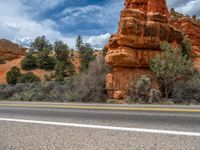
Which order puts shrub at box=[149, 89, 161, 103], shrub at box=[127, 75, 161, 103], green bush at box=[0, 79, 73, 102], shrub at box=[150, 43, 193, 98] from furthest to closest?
green bush at box=[0, 79, 73, 102]
shrub at box=[150, 43, 193, 98]
shrub at box=[127, 75, 161, 103]
shrub at box=[149, 89, 161, 103]

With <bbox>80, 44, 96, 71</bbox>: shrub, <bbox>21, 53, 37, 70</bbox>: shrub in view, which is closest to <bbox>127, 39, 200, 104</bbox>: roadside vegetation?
<bbox>80, 44, 96, 71</bbox>: shrub

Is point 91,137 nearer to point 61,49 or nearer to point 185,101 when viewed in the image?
point 185,101

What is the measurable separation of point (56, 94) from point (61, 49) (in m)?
29.9

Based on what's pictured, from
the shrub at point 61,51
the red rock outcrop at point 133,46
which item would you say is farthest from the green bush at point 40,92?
the shrub at point 61,51

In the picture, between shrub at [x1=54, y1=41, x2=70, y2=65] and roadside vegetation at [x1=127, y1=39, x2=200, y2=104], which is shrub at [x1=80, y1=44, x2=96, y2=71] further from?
roadside vegetation at [x1=127, y1=39, x2=200, y2=104]

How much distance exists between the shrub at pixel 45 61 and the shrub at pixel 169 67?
3277cm

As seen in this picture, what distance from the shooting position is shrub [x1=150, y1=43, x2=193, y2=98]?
55.0 feet

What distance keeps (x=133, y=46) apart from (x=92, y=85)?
388 cm

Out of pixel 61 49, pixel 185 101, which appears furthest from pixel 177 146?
pixel 61 49

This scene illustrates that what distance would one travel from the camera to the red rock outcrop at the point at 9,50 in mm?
70125

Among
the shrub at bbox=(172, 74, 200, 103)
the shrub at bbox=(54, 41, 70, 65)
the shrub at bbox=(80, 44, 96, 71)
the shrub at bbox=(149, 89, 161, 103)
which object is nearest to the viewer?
the shrub at bbox=(172, 74, 200, 103)

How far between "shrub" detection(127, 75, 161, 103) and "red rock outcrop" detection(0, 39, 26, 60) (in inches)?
2274

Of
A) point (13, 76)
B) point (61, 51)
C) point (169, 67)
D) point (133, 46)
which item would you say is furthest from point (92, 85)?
point (61, 51)

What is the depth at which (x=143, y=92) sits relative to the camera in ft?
55.5
